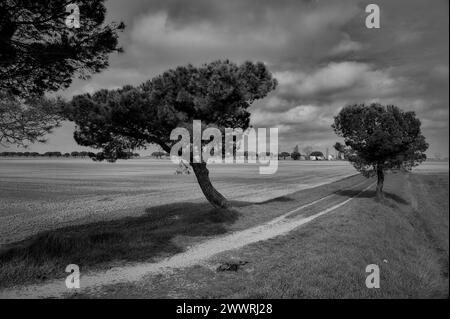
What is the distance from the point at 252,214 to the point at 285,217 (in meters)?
1.87

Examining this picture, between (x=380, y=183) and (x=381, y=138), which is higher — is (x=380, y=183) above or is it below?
below

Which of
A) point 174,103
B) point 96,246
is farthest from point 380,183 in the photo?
point 96,246

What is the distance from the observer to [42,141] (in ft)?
40.8

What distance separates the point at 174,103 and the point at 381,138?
18818 millimetres

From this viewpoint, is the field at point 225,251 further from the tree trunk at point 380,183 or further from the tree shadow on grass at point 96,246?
the tree trunk at point 380,183

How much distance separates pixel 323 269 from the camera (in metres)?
9.23

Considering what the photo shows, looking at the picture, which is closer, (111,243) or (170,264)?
(170,264)

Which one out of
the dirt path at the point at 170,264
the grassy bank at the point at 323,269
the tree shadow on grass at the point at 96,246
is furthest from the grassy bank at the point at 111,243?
the grassy bank at the point at 323,269

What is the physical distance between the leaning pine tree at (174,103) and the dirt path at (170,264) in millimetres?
5013

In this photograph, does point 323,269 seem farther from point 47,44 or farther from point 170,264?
point 47,44

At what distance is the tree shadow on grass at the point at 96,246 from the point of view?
8786 millimetres

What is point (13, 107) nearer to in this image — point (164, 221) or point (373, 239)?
point (164, 221)

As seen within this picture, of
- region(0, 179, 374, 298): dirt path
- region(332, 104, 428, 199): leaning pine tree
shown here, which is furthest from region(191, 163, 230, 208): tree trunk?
region(332, 104, 428, 199): leaning pine tree
